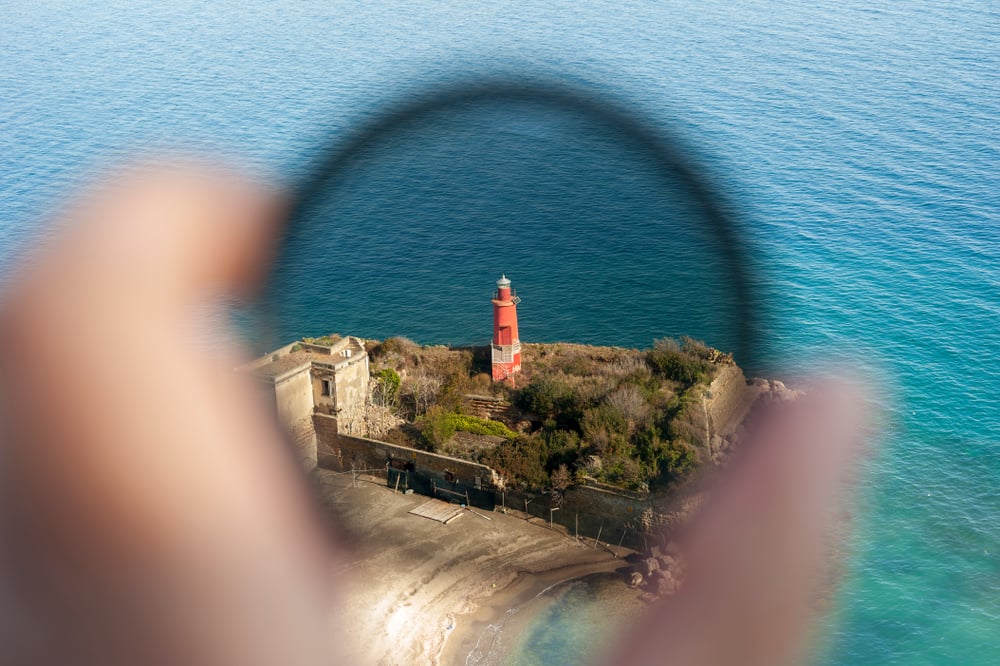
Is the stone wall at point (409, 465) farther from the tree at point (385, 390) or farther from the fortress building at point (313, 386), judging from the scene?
the tree at point (385, 390)

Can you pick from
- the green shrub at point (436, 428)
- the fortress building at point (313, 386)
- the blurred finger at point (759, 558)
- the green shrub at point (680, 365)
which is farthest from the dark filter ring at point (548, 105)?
the green shrub at point (436, 428)

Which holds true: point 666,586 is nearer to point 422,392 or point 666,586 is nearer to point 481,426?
point 481,426

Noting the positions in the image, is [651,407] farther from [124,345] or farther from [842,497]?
[124,345]

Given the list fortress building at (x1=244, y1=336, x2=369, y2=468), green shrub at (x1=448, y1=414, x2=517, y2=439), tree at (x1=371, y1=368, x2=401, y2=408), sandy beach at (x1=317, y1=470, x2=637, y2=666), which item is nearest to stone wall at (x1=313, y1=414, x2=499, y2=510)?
fortress building at (x1=244, y1=336, x2=369, y2=468)

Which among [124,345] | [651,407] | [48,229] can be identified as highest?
[48,229]

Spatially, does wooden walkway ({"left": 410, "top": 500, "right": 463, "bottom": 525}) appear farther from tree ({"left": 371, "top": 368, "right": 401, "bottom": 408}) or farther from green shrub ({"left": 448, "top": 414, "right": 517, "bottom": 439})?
tree ({"left": 371, "top": 368, "right": 401, "bottom": 408})

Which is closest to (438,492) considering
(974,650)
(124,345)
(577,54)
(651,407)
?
(651,407)
